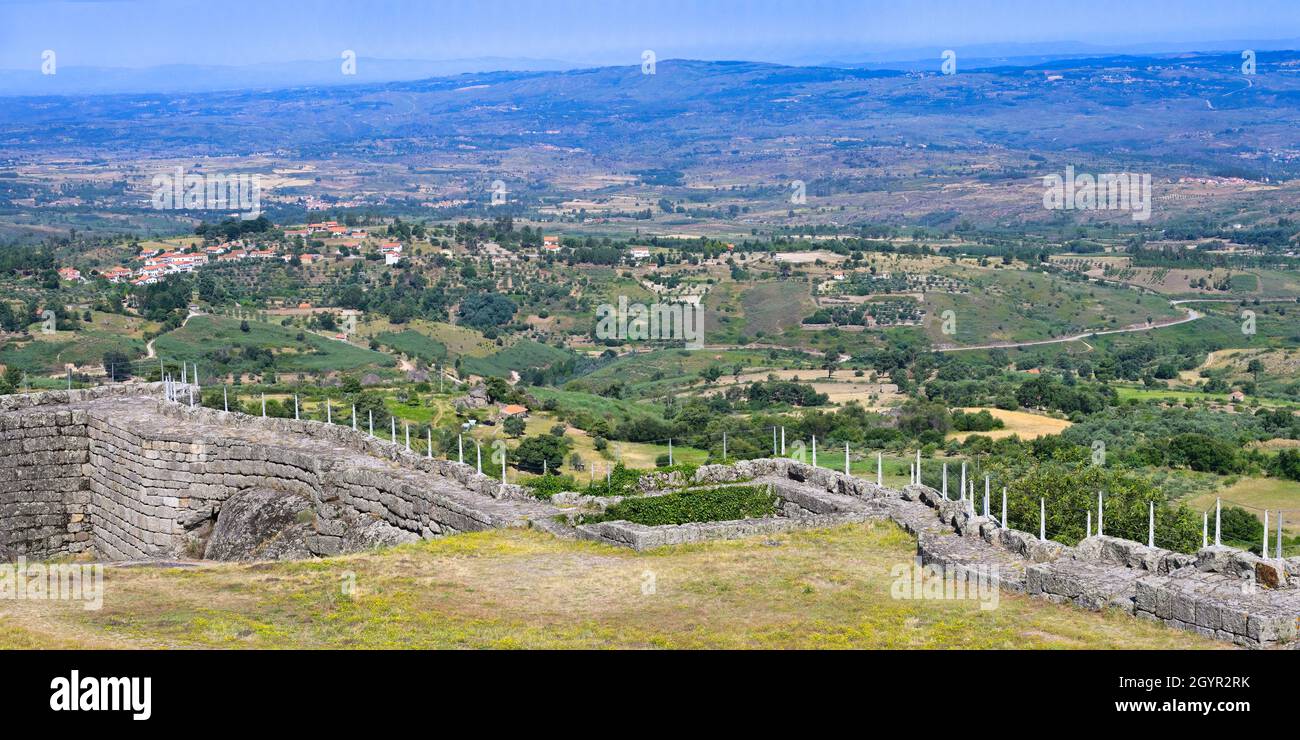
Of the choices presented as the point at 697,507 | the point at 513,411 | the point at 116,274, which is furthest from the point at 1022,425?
the point at 116,274

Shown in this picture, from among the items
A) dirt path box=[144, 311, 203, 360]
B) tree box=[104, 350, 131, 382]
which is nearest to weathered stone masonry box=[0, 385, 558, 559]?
tree box=[104, 350, 131, 382]

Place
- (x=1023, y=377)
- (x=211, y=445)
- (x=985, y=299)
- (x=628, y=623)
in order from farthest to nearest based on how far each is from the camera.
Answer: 1. (x=985, y=299)
2. (x=1023, y=377)
3. (x=211, y=445)
4. (x=628, y=623)

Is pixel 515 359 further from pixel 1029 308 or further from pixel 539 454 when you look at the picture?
pixel 539 454

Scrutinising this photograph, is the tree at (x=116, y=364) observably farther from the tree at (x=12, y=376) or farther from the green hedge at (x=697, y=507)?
the green hedge at (x=697, y=507)
